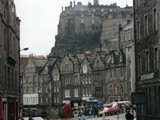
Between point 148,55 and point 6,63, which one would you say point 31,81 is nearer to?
point 148,55

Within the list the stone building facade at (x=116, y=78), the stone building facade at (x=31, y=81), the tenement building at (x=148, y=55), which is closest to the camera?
the tenement building at (x=148, y=55)

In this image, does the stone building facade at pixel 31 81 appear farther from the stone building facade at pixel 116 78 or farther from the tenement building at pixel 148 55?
the tenement building at pixel 148 55

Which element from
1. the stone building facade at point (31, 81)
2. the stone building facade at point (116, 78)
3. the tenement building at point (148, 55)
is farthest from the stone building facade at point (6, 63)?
the stone building facade at point (31, 81)

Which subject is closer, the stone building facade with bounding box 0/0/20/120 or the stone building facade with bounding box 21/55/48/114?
the stone building facade with bounding box 0/0/20/120

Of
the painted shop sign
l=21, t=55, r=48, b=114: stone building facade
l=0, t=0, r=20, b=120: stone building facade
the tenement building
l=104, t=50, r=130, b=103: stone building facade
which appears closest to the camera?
l=0, t=0, r=20, b=120: stone building facade

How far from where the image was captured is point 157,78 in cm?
3759

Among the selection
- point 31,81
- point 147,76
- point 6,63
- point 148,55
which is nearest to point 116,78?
point 31,81

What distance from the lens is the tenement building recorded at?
38.1m

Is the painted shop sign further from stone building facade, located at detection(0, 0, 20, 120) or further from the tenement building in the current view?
stone building facade, located at detection(0, 0, 20, 120)

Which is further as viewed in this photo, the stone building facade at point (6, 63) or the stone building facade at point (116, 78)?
the stone building facade at point (116, 78)

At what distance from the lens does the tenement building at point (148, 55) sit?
1500 inches

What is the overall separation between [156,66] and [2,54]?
11656 mm

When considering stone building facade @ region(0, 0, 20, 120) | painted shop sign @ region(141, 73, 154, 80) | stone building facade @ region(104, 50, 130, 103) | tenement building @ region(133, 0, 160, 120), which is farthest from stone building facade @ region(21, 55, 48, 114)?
painted shop sign @ region(141, 73, 154, 80)

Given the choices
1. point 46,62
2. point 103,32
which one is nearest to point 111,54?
point 46,62
